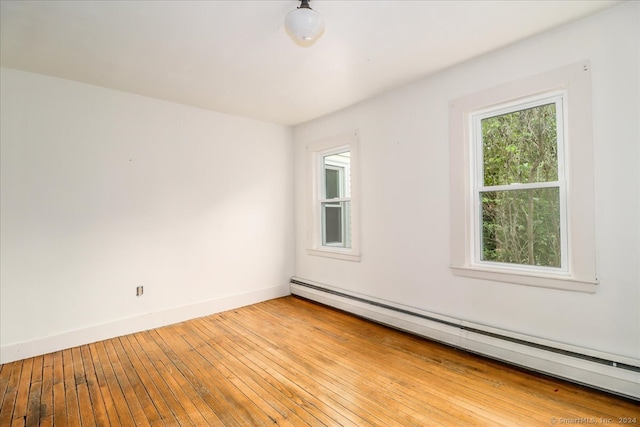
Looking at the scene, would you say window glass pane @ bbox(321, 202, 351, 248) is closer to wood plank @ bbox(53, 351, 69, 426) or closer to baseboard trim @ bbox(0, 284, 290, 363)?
baseboard trim @ bbox(0, 284, 290, 363)

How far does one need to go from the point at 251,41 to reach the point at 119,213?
2.33 meters

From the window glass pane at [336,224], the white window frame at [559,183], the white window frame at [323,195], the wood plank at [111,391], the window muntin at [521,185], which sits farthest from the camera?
the window glass pane at [336,224]

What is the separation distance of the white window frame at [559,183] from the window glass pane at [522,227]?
7cm

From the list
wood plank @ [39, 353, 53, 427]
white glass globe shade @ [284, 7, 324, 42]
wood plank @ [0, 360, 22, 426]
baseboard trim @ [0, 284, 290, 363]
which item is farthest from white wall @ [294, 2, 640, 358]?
wood plank @ [0, 360, 22, 426]

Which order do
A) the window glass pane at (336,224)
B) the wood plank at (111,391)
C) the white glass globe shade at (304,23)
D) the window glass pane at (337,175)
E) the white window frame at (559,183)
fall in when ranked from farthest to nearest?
the window glass pane at (337,175), the window glass pane at (336,224), the white window frame at (559,183), the wood plank at (111,391), the white glass globe shade at (304,23)

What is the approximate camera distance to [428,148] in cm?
313

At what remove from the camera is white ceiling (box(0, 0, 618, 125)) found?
2072 millimetres

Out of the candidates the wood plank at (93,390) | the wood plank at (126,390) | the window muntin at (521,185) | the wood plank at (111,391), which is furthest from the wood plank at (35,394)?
the window muntin at (521,185)

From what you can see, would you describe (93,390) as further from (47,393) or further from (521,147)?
(521,147)

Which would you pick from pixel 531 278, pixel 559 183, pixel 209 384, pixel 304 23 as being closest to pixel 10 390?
pixel 209 384

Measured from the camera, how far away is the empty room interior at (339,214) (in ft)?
6.86

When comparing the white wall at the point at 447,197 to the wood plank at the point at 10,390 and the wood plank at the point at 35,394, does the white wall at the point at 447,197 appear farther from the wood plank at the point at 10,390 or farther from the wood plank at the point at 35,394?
the wood plank at the point at 10,390

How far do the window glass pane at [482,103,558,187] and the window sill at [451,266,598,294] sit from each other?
76 centimetres

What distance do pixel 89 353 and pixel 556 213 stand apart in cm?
429
